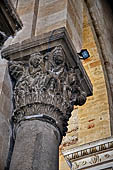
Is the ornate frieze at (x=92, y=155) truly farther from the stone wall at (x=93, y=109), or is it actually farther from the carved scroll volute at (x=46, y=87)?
the stone wall at (x=93, y=109)

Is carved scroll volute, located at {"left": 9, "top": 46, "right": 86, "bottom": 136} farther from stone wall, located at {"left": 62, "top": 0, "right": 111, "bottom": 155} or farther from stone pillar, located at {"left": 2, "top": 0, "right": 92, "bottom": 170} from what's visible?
stone wall, located at {"left": 62, "top": 0, "right": 111, "bottom": 155}

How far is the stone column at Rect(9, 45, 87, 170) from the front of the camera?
3.16m

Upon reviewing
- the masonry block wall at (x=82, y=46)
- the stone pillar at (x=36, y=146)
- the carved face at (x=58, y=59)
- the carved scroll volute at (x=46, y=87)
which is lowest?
the stone pillar at (x=36, y=146)

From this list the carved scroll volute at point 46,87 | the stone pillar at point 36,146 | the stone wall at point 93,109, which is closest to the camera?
the stone pillar at point 36,146

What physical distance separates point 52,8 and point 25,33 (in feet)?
1.35

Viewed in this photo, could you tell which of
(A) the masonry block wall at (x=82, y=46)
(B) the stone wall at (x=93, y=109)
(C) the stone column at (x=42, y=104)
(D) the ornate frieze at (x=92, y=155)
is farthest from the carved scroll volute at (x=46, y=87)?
(B) the stone wall at (x=93, y=109)

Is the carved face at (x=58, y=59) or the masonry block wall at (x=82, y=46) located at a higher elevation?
the masonry block wall at (x=82, y=46)

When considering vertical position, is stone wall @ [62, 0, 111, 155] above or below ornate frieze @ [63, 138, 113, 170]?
above

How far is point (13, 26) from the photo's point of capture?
402 cm

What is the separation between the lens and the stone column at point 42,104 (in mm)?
→ 3156

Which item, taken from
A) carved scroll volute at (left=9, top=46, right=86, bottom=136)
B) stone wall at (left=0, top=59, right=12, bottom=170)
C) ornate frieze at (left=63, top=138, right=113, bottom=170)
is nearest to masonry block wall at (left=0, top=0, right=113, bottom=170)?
stone wall at (left=0, top=59, right=12, bottom=170)

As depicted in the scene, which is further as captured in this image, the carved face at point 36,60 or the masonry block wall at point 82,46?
the masonry block wall at point 82,46

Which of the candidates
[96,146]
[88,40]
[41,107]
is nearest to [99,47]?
[88,40]

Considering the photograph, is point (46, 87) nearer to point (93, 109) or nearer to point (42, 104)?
point (42, 104)
